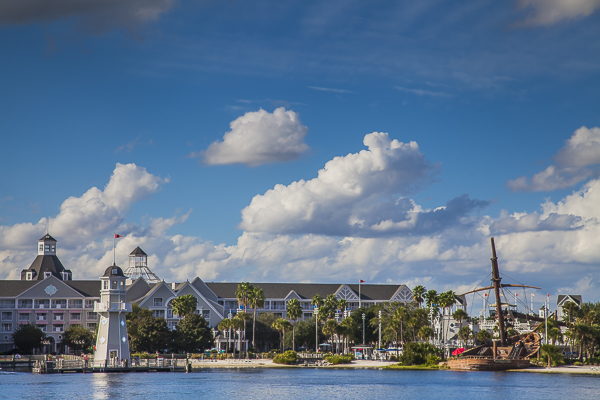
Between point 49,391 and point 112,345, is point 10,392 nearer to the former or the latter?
point 49,391

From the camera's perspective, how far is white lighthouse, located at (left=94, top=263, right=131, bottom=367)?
290 ft

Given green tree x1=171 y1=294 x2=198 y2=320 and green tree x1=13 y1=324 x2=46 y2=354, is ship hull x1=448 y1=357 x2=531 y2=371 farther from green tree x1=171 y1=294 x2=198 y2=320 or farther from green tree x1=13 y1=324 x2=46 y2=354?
green tree x1=13 y1=324 x2=46 y2=354

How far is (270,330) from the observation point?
149875 mm

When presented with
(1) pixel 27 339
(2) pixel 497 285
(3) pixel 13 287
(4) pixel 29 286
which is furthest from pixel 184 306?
(2) pixel 497 285

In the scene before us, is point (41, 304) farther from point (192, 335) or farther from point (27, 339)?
point (192, 335)

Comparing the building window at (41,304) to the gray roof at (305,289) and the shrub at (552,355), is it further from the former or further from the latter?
the shrub at (552,355)

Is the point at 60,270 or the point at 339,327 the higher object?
the point at 60,270

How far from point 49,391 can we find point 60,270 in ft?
329

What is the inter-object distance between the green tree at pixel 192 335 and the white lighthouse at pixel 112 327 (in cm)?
3633

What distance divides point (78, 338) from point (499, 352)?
73317mm

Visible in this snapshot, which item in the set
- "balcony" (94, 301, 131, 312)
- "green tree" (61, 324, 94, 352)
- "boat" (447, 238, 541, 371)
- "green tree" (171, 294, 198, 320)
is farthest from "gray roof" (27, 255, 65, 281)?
"boat" (447, 238, 541, 371)

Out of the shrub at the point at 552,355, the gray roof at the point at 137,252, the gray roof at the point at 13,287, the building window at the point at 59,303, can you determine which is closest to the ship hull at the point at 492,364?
the shrub at the point at 552,355

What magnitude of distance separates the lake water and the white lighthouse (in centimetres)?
226

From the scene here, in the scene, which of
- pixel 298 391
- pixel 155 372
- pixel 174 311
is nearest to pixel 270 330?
pixel 174 311
